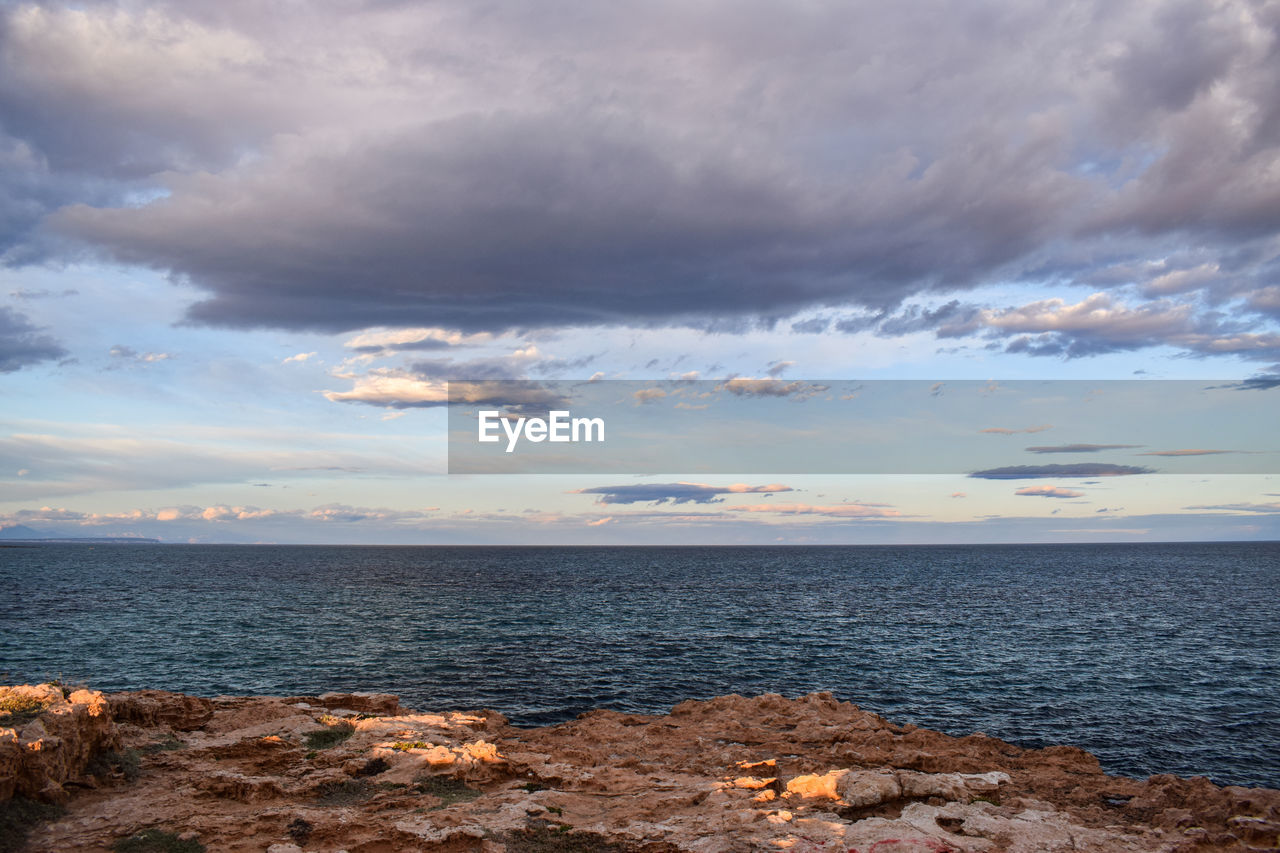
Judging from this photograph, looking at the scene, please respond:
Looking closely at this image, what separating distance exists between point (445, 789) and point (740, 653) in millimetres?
38556

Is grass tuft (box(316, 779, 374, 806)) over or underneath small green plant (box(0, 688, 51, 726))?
underneath

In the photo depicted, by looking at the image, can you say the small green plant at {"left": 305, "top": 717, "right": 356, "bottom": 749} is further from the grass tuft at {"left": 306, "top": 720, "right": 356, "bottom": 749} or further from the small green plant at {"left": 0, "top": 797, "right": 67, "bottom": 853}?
the small green plant at {"left": 0, "top": 797, "right": 67, "bottom": 853}

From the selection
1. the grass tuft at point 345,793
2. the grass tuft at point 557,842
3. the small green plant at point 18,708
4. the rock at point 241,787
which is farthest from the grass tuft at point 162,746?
the grass tuft at point 557,842

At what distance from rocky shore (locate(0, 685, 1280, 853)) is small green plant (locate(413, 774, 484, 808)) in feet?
0.27

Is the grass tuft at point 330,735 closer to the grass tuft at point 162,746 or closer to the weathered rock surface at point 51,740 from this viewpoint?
the grass tuft at point 162,746

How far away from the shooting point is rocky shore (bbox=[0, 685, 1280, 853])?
19516 millimetres

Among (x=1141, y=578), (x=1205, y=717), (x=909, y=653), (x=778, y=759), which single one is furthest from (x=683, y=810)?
(x=1141, y=578)

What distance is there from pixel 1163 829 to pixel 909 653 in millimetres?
39156

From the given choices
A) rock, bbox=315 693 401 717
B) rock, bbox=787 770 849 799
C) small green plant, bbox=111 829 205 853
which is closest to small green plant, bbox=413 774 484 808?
small green plant, bbox=111 829 205 853

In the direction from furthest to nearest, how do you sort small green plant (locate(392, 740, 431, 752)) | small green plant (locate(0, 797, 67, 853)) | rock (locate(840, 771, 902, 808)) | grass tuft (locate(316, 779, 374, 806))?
1. small green plant (locate(392, 740, 431, 752))
2. grass tuft (locate(316, 779, 374, 806))
3. rock (locate(840, 771, 902, 808))
4. small green plant (locate(0, 797, 67, 853))

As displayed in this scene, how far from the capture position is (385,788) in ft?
78.5

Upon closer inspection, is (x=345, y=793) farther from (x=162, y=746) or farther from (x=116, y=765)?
(x=162, y=746)

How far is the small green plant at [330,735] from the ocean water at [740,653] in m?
12.3

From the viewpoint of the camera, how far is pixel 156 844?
18.6 m
